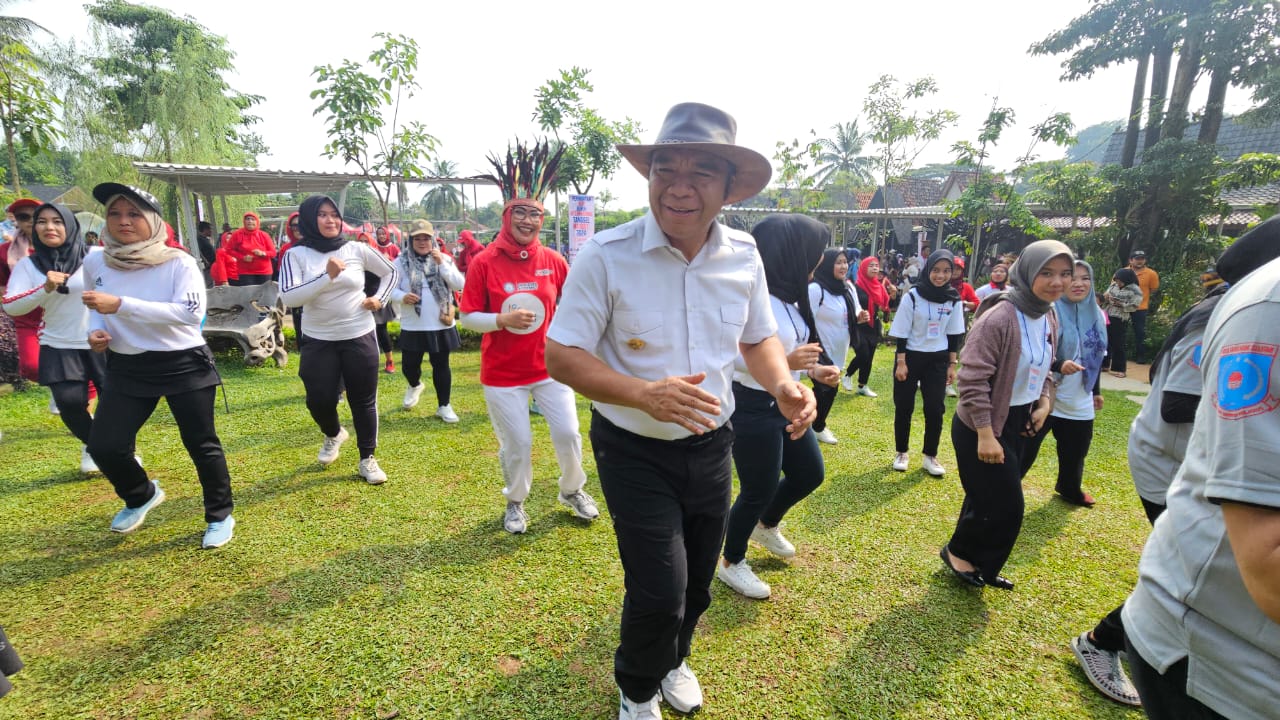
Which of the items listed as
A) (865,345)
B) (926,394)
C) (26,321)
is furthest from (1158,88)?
(26,321)

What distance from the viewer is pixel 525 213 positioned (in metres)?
3.70

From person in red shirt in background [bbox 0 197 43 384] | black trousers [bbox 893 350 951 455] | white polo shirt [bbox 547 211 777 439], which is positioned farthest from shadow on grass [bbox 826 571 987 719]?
person in red shirt in background [bbox 0 197 43 384]

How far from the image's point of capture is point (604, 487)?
198cm

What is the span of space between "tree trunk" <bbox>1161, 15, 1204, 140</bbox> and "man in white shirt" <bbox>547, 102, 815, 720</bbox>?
50.2ft

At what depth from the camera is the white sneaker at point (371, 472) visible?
4.38m

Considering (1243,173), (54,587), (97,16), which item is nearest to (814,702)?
(54,587)

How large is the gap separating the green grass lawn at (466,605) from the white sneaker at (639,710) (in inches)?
7.2

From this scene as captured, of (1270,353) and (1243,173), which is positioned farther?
(1243,173)

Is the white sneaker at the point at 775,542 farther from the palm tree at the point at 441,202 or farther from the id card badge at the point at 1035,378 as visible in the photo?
the palm tree at the point at 441,202

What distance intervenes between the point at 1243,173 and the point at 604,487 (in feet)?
47.9

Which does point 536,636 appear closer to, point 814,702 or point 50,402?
point 814,702

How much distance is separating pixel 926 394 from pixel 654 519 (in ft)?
13.3

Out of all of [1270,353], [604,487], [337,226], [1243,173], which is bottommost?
[604,487]

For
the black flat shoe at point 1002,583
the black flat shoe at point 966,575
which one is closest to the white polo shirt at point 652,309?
the black flat shoe at point 966,575
